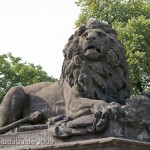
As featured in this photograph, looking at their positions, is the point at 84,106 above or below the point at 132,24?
below

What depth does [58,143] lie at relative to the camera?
9.04m

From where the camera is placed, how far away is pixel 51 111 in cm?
1015

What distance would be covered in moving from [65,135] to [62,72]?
1.61m

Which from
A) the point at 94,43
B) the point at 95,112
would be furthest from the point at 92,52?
the point at 95,112

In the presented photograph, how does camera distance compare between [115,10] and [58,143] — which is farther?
[115,10]

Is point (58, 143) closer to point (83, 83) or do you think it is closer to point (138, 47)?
point (83, 83)

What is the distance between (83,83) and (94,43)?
80cm

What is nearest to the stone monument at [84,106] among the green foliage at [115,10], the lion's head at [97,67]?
the lion's head at [97,67]

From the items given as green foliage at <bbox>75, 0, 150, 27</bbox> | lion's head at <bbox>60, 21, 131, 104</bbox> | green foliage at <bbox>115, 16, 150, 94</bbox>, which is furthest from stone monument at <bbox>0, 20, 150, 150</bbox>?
green foliage at <bbox>75, 0, 150, 27</bbox>

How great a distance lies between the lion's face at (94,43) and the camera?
32.3 ft

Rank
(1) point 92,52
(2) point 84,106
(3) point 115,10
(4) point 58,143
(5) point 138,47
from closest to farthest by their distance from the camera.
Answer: (4) point 58,143
(2) point 84,106
(1) point 92,52
(5) point 138,47
(3) point 115,10

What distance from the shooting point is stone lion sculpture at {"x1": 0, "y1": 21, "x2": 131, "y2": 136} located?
968 centimetres

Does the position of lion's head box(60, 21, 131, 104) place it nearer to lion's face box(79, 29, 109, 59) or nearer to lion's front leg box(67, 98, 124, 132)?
lion's face box(79, 29, 109, 59)

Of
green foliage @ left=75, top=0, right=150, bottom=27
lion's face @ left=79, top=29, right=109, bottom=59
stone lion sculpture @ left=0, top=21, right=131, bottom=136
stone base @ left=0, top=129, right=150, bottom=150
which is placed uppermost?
green foliage @ left=75, top=0, right=150, bottom=27
